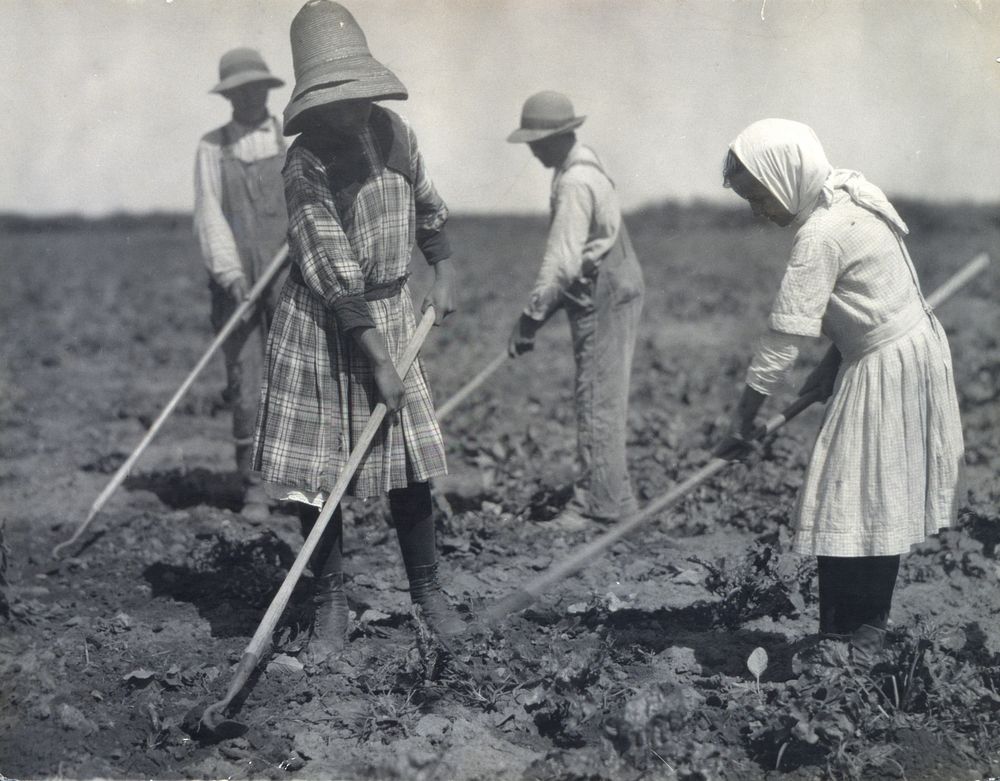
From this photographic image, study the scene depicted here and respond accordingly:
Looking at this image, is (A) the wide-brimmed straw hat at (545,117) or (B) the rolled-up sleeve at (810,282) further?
(A) the wide-brimmed straw hat at (545,117)

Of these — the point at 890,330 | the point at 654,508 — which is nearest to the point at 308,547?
the point at 654,508

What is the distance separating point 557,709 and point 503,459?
9.40ft

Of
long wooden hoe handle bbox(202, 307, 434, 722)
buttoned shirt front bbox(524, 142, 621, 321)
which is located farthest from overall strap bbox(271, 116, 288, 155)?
long wooden hoe handle bbox(202, 307, 434, 722)

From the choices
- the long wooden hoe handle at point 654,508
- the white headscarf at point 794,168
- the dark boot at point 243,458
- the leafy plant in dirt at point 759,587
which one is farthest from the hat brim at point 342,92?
the dark boot at point 243,458

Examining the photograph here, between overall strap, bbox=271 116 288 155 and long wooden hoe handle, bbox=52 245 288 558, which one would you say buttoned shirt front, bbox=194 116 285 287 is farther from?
long wooden hoe handle, bbox=52 245 288 558

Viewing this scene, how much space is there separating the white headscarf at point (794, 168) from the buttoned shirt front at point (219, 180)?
2.89 meters

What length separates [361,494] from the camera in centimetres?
323

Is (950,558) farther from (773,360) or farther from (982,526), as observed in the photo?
(773,360)

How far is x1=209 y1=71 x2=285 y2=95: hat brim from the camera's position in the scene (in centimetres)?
473

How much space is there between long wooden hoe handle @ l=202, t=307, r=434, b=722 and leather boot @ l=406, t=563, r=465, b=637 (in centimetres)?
42

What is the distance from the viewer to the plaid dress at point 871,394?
2744 mm

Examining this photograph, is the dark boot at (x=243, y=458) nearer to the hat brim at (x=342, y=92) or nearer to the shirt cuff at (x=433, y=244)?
the shirt cuff at (x=433, y=244)

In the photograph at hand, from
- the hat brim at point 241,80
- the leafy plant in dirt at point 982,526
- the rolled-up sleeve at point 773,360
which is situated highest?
the hat brim at point 241,80

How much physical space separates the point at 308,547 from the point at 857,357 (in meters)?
1.81
